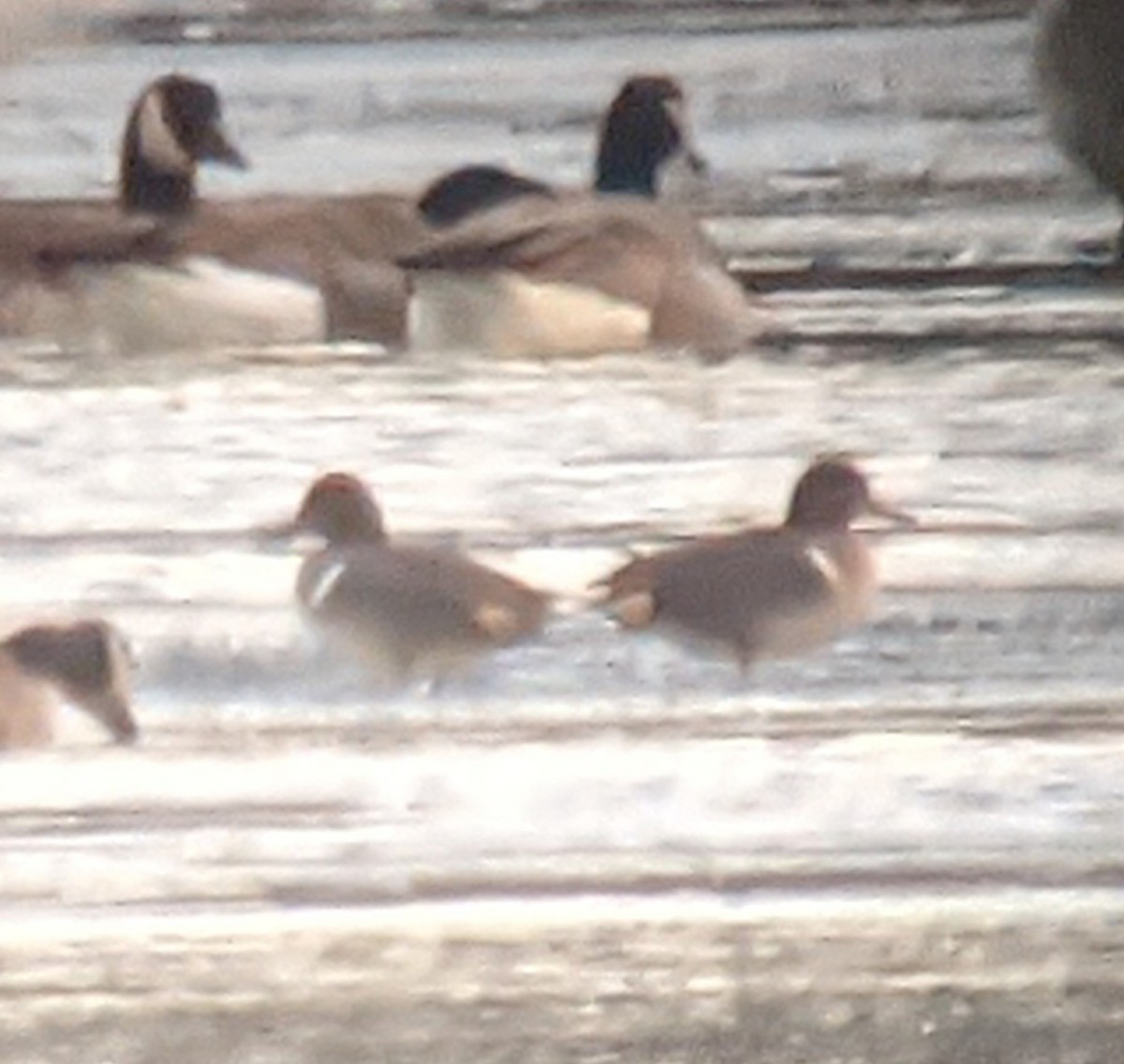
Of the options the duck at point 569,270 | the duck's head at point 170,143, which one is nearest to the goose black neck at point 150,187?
the duck's head at point 170,143

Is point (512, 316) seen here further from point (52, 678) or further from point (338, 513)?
point (52, 678)

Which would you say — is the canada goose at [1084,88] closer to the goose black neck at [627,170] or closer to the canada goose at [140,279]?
the goose black neck at [627,170]

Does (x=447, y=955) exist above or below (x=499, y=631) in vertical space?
below

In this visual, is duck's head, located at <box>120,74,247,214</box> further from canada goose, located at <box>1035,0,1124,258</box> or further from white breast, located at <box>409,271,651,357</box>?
canada goose, located at <box>1035,0,1124,258</box>

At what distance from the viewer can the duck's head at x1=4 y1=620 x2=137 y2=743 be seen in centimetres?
128

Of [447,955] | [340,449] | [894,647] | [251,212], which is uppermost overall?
[251,212]

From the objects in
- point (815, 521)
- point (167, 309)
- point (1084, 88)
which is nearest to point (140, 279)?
point (167, 309)

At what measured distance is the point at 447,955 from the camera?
4.18 feet

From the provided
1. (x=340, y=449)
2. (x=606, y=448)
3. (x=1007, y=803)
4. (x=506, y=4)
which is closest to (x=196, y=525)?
(x=340, y=449)

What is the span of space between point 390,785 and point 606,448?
0.68 ft

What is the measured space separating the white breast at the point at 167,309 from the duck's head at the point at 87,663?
0.15 m

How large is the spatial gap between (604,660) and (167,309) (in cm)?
29

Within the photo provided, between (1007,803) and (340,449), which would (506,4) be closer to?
(340,449)

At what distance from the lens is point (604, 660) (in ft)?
4.28
